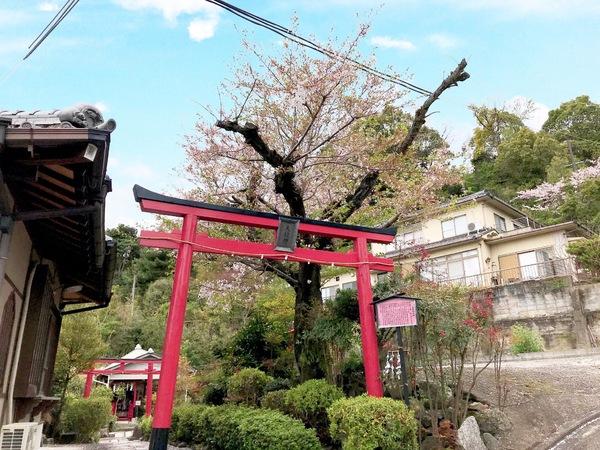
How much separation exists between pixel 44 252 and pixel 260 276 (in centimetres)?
574

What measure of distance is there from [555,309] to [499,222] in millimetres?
8120

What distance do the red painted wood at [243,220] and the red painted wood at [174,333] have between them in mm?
169

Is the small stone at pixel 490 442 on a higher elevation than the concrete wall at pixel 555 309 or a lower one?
lower

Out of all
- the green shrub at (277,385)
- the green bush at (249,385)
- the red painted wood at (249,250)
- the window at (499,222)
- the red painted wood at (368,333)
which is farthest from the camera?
the window at (499,222)

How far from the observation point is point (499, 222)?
1032 inches

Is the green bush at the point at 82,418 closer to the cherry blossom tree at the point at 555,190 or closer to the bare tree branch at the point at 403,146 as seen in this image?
the bare tree branch at the point at 403,146

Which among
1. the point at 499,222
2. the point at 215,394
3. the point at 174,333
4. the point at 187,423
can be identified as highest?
the point at 499,222

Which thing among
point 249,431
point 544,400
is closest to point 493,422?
point 544,400

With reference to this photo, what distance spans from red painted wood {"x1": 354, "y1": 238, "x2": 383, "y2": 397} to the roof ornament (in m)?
5.21

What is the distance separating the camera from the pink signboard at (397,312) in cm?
648

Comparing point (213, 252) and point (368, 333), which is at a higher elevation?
point (213, 252)

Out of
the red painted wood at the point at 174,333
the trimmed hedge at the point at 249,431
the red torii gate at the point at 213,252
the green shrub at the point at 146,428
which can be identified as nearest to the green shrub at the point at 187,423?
the trimmed hedge at the point at 249,431

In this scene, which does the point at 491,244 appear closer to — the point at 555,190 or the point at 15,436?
the point at 555,190

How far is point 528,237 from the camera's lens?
2361 cm
